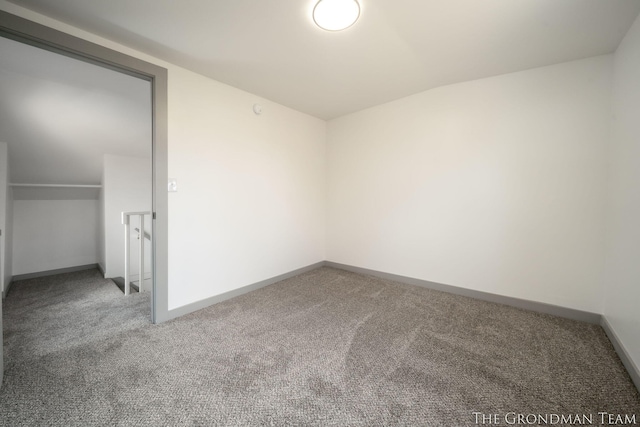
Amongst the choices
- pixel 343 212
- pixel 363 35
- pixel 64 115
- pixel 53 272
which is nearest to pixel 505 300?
pixel 343 212

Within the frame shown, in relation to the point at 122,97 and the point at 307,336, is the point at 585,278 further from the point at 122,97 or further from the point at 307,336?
the point at 122,97

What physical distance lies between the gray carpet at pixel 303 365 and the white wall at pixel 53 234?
1.27 metres

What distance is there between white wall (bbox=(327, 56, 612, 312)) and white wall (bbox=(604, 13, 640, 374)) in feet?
0.51

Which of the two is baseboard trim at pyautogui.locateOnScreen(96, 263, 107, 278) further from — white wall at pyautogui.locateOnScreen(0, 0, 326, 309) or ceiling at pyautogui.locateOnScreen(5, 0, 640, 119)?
ceiling at pyautogui.locateOnScreen(5, 0, 640, 119)

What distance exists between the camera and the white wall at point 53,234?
11.6 ft

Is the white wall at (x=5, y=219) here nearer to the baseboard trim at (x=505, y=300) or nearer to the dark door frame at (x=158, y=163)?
the dark door frame at (x=158, y=163)

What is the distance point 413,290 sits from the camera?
3.04 meters

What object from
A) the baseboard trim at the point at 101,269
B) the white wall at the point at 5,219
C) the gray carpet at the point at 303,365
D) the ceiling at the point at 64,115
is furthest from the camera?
the baseboard trim at the point at 101,269

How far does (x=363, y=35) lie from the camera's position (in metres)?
1.91

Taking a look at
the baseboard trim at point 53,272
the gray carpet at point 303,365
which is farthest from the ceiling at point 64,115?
the gray carpet at point 303,365

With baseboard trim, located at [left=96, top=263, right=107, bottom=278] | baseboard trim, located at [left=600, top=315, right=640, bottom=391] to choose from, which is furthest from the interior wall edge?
baseboard trim, located at [left=600, top=315, right=640, bottom=391]

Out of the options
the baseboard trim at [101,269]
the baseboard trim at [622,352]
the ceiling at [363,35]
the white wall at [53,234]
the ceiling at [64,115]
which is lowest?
the baseboard trim at [101,269]

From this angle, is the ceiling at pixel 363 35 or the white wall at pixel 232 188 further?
the white wall at pixel 232 188

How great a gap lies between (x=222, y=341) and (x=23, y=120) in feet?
11.4
